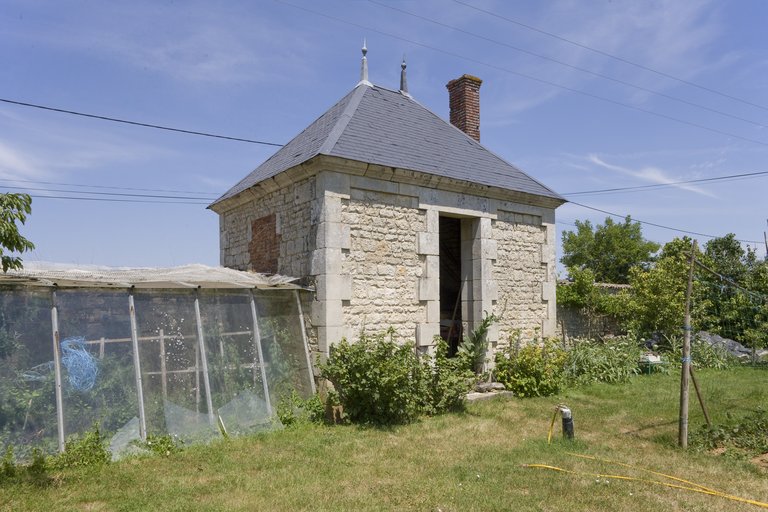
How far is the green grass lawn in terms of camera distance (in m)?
4.70

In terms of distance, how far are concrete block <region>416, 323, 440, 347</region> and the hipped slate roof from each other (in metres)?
2.55

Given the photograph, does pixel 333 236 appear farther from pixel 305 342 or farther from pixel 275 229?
pixel 275 229

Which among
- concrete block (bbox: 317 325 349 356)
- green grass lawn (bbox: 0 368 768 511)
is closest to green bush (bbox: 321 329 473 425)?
concrete block (bbox: 317 325 349 356)

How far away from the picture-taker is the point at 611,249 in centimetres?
3191

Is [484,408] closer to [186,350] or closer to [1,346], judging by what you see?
[186,350]

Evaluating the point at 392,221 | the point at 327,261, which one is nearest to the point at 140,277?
the point at 327,261

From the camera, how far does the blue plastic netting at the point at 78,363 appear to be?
236 inches

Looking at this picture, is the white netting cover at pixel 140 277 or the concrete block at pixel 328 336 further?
the concrete block at pixel 328 336

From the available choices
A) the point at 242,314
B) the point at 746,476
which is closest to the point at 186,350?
the point at 242,314

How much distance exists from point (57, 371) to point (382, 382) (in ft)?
12.3

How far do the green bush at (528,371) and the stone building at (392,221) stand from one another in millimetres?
391

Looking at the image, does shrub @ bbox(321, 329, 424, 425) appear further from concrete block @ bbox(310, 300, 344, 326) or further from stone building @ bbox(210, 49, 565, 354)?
stone building @ bbox(210, 49, 565, 354)

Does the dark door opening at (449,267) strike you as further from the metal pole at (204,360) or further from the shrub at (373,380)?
the metal pole at (204,360)

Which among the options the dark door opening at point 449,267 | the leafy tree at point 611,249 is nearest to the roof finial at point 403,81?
the dark door opening at point 449,267
